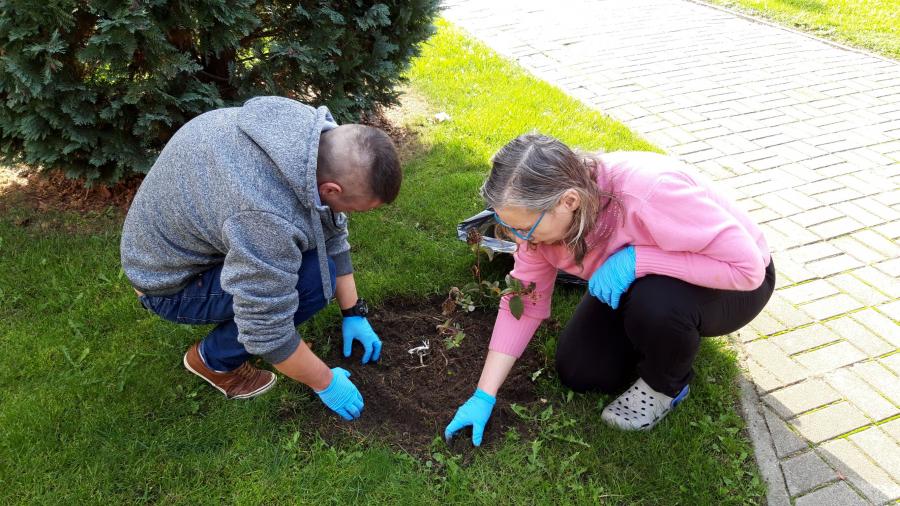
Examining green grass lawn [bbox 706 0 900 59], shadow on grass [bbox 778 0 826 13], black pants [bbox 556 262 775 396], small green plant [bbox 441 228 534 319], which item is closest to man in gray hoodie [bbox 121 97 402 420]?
small green plant [bbox 441 228 534 319]

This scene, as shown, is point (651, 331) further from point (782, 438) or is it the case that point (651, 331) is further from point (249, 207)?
point (249, 207)

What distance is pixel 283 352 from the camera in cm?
215

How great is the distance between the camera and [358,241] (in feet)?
A: 11.8

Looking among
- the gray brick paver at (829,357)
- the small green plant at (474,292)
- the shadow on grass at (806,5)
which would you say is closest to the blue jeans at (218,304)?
the small green plant at (474,292)

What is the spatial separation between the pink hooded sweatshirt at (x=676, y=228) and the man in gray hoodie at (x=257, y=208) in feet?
2.60

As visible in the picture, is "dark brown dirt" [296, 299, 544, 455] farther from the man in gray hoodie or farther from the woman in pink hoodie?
the man in gray hoodie

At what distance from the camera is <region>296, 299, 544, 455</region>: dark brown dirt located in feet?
8.28

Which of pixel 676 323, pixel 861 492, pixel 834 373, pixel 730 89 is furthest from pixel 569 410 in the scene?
pixel 730 89

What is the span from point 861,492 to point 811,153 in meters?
3.14

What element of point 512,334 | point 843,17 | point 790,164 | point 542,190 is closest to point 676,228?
point 542,190

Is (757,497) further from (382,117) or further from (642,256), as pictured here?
(382,117)

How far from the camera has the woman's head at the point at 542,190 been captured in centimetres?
199

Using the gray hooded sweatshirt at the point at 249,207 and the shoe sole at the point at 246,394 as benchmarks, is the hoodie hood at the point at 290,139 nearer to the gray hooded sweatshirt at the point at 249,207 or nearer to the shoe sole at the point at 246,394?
the gray hooded sweatshirt at the point at 249,207

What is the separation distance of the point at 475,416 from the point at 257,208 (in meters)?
1.15
